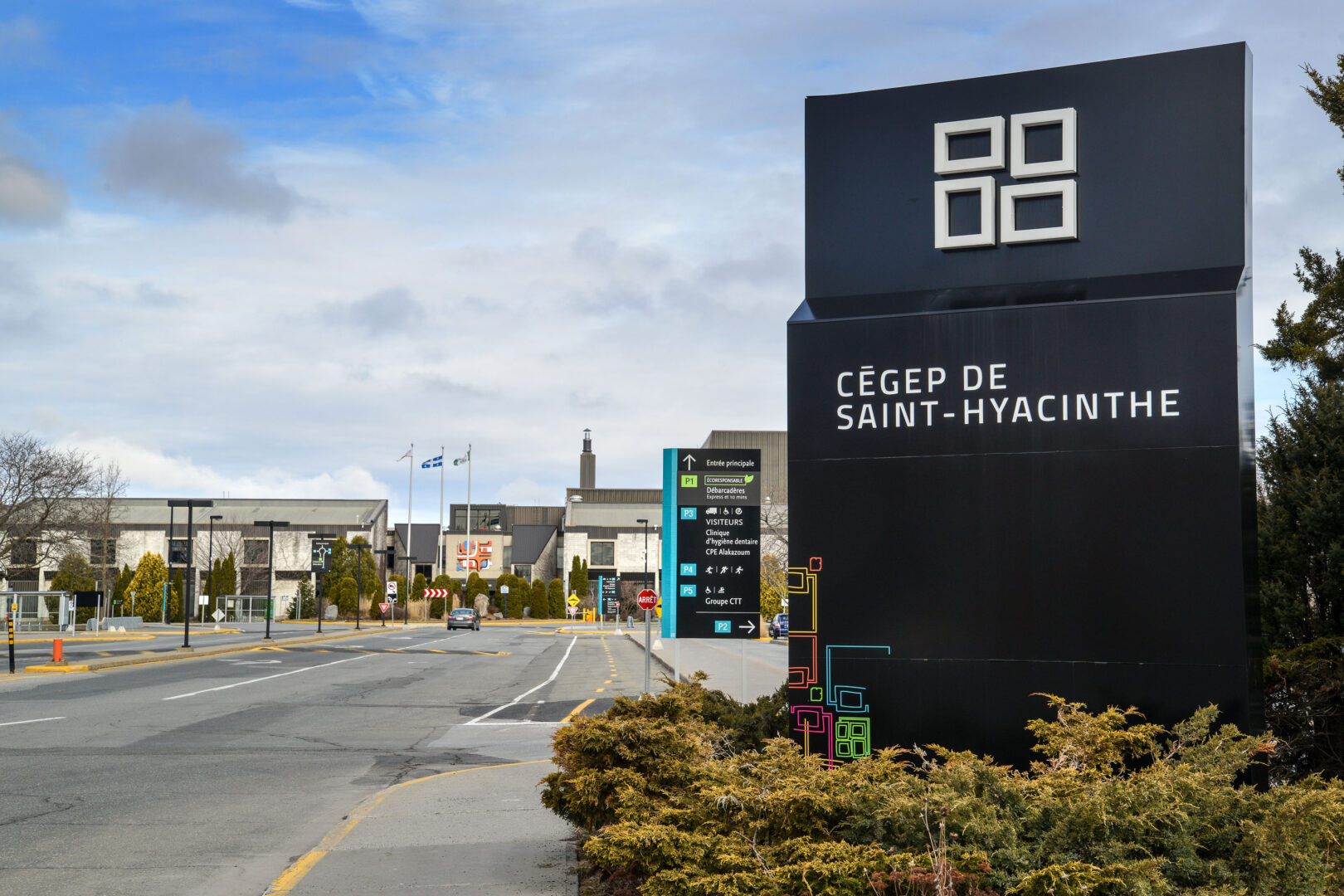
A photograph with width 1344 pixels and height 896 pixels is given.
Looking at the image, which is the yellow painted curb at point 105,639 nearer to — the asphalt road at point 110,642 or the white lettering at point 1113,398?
the asphalt road at point 110,642

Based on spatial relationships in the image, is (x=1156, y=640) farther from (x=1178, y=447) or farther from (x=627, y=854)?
(x=627, y=854)

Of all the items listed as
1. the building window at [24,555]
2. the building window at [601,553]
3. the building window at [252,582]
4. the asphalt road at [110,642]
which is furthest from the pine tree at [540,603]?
the building window at [24,555]

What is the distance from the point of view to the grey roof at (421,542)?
10594 centimetres

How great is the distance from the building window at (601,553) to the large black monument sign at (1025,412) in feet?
296

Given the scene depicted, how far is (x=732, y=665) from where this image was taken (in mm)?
31234

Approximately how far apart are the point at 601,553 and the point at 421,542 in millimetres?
21645

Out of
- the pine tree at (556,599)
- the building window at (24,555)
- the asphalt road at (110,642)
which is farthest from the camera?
the pine tree at (556,599)

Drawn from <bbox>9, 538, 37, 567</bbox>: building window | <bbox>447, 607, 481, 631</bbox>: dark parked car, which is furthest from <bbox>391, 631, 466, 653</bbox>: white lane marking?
<bbox>9, 538, 37, 567</bbox>: building window

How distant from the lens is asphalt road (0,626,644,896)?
8117mm

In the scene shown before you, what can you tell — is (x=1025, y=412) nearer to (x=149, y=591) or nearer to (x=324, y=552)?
(x=324, y=552)

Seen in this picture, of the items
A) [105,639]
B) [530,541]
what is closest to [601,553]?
[530,541]

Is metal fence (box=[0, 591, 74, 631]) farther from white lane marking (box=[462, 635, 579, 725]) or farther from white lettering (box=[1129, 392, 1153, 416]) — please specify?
white lettering (box=[1129, 392, 1153, 416])

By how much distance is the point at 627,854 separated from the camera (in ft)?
17.5

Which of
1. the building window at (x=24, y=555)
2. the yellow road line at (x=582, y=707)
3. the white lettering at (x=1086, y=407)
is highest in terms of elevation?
the white lettering at (x=1086, y=407)
